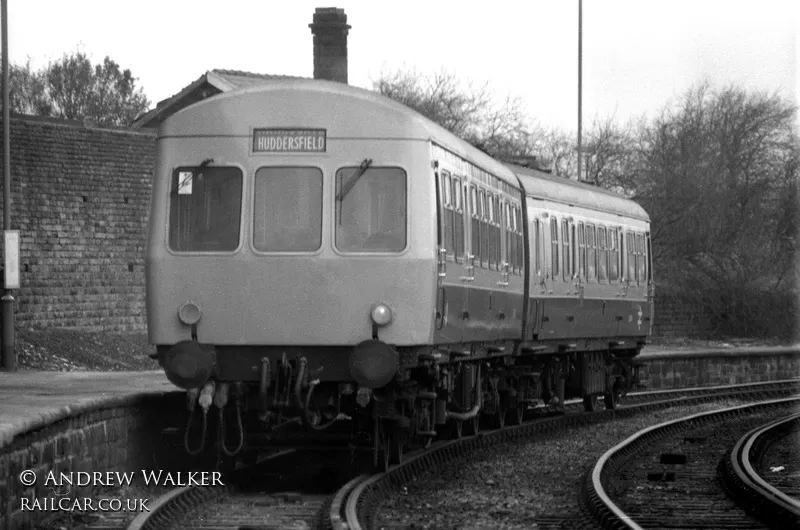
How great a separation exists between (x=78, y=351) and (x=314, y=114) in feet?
54.1

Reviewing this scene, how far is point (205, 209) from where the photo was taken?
12547 mm

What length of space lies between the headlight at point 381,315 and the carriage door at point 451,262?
575mm

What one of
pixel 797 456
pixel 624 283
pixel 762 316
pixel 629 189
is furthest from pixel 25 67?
pixel 797 456

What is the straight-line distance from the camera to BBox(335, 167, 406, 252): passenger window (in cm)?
1241

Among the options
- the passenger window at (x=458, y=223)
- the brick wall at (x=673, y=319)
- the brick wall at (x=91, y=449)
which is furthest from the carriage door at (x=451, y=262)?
the brick wall at (x=673, y=319)

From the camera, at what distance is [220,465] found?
1336 cm

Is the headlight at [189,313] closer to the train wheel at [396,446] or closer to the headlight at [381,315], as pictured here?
the headlight at [381,315]

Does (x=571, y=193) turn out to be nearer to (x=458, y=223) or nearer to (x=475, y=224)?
(x=475, y=224)

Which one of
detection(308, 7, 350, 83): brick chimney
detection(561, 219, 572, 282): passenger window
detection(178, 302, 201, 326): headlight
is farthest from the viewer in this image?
detection(308, 7, 350, 83): brick chimney

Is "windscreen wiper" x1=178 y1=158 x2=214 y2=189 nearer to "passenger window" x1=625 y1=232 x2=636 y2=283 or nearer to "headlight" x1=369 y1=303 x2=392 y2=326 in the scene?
"headlight" x1=369 y1=303 x2=392 y2=326

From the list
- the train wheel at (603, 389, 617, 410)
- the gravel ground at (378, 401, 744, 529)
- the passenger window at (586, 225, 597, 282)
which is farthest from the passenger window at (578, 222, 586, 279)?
the train wheel at (603, 389, 617, 410)

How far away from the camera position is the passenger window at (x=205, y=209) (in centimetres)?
1245

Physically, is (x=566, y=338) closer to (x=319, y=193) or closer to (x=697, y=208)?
(x=319, y=193)

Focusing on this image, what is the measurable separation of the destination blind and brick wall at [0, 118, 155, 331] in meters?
16.9
